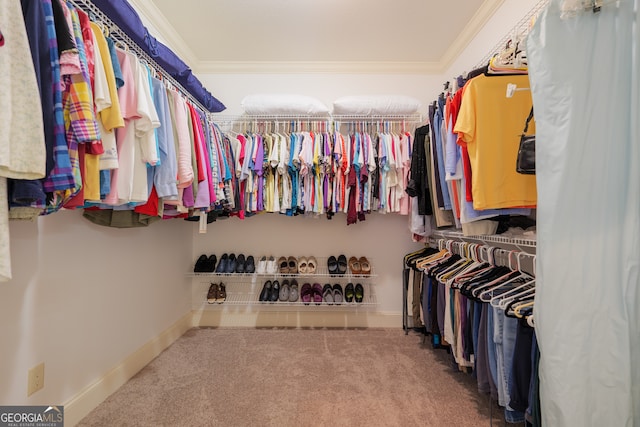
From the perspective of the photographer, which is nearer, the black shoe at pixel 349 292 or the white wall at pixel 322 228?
the black shoe at pixel 349 292

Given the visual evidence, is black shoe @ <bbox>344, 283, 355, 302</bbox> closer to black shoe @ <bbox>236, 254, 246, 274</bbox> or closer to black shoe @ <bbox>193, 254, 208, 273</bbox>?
black shoe @ <bbox>236, 254, 246, 274</bbox>

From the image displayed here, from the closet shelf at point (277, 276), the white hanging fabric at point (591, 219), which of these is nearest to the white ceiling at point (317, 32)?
the white hanging fabric at point (591, 219)

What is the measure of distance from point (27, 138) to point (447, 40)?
9.62ft

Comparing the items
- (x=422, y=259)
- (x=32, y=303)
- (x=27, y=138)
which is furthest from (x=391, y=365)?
(x=27, y=138)

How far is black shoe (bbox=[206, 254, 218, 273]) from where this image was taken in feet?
8.59

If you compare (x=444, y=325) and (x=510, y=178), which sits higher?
(x=510, y=178)

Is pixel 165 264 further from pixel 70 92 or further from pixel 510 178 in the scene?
pixel 510 178

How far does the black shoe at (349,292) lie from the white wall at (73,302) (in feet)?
5.41

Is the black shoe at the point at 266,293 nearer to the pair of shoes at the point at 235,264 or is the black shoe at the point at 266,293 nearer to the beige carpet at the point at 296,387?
the pair of shoes at the point at 235,264

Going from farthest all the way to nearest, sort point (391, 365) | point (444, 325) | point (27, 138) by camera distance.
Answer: point (391, 365) → point (444, 325) → point (27, 138)

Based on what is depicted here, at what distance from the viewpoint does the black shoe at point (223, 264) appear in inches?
102

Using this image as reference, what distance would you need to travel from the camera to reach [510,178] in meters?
1.33

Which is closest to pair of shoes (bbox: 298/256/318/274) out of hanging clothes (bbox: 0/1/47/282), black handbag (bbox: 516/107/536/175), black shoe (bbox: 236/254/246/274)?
black shoe (bbox: 236/254/246/274)

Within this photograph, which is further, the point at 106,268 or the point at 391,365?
the point at 391,365
